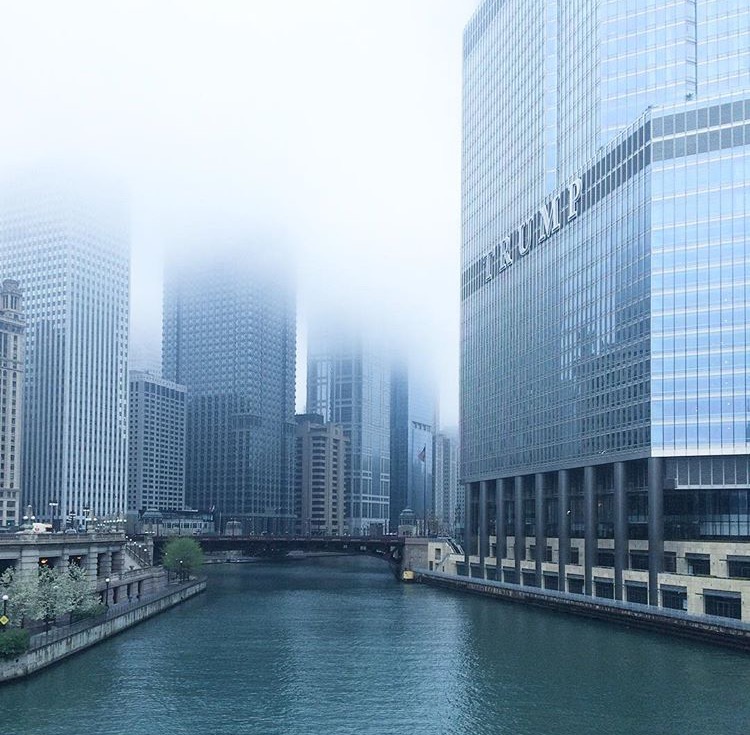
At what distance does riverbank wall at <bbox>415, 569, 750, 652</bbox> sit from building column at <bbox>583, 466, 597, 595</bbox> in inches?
153

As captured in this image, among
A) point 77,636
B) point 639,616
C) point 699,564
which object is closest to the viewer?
point 77,636

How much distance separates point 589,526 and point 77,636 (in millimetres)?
78339

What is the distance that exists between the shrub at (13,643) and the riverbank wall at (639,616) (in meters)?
67.3

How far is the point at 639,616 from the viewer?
411 feet

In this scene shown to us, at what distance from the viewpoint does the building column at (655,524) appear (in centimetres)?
13525

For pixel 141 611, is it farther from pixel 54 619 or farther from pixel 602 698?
pixel 602 698

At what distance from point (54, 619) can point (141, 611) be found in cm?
2502

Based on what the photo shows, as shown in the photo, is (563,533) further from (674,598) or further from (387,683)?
(387,683)

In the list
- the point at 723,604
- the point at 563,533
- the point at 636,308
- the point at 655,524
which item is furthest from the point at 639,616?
the point at 636,308

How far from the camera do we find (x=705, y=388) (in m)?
135

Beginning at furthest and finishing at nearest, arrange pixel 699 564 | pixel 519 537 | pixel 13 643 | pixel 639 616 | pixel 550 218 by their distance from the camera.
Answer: pixel 519 537
pixel 550 218
pixel 699 564
pixel 639 616
pixel 13 643

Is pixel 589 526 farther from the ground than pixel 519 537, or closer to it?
farther from the ground

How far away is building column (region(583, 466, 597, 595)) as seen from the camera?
152500 millimetres

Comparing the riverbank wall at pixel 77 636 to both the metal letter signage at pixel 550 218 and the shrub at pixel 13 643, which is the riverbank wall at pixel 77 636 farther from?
the metal letter signage at pixel 550 218
